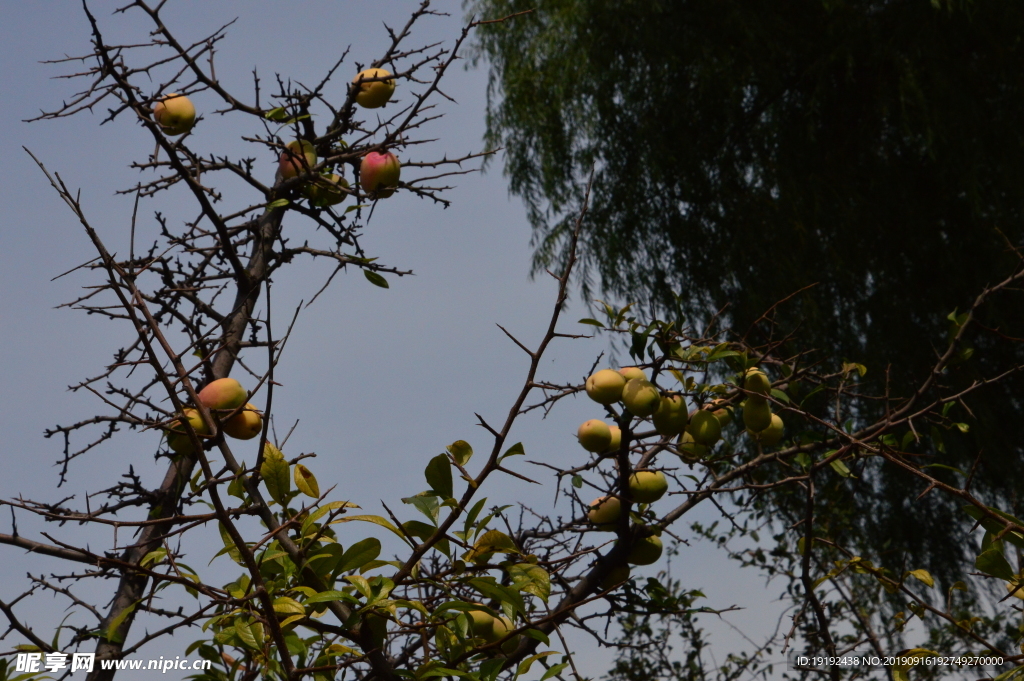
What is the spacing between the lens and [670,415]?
1.08 m

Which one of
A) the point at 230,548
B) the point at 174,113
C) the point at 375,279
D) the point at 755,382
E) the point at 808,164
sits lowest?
the point at 230,548

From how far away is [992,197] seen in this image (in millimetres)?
2744

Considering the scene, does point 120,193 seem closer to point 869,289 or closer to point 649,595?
point 649,595

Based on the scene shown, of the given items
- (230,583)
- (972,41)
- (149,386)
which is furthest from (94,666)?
(972,41)

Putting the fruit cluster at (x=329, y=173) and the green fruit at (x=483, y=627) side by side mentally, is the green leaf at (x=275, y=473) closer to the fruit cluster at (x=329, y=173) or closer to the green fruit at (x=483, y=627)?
the green fruit at (x=483, y=627)

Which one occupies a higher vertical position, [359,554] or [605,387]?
[605,387]

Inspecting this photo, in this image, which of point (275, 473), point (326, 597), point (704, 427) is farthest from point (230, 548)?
point (704, 427)

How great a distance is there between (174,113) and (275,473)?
776 mm

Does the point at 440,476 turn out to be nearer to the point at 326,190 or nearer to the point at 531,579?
the point at 531,579

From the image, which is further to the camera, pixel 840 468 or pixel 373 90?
pixel 373 90

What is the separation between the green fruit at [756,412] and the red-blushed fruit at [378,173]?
28.1 inches

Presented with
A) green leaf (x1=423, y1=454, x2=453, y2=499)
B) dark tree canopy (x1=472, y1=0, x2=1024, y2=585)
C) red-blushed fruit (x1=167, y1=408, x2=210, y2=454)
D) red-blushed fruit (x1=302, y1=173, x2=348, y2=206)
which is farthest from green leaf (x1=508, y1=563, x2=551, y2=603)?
dark tree canopy (x1=472, y1=0, x2=1024, y2=585)

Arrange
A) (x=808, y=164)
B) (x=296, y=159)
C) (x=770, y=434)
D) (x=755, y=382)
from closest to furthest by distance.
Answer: (x=755, y=382) → (x=770, y=434) → (x=296, y=159) → (x=808, y=164)

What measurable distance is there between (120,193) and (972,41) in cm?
300
